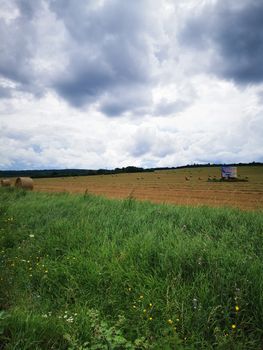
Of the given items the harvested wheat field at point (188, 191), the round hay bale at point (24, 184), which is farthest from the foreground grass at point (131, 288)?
the round hay bale at point (24, 184)

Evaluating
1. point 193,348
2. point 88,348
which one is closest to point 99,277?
point 88,348

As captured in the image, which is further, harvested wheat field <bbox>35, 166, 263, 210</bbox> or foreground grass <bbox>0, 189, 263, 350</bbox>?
harvested wheat field <bbox>35, 166, 263, 210</bbox>

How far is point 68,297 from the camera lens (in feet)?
11.1

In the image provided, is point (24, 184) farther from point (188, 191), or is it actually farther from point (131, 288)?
point (131, 288)

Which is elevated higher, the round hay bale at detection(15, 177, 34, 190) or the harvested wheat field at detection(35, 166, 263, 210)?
the round hay bale at detection(15, 177, 34, 190)

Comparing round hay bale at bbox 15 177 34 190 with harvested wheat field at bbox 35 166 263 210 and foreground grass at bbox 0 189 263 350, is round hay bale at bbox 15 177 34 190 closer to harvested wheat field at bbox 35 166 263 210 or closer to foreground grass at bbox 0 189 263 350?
harvested wheat field at bbox 35 166 263 210

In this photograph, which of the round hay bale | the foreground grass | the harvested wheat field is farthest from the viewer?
the round hay bale

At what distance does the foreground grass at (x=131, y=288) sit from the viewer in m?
2.54

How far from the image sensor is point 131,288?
11.1ft

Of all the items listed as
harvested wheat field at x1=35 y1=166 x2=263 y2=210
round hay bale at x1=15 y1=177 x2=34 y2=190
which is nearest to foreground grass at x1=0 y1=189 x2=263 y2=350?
harvested wheat field at x1=35 y1=166 x2=263 y2=210

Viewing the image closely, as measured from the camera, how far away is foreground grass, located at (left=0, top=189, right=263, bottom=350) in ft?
8.35

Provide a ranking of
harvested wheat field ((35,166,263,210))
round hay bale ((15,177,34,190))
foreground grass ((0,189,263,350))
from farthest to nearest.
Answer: round hay bale ((15,177,34,190))
harvested wheat field ((35,166,263,210))
foreground grass ((0,189,263,350))

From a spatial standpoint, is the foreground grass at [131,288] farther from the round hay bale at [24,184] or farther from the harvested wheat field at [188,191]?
the round hay bale at [24,184]

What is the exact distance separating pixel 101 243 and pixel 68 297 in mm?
1410
